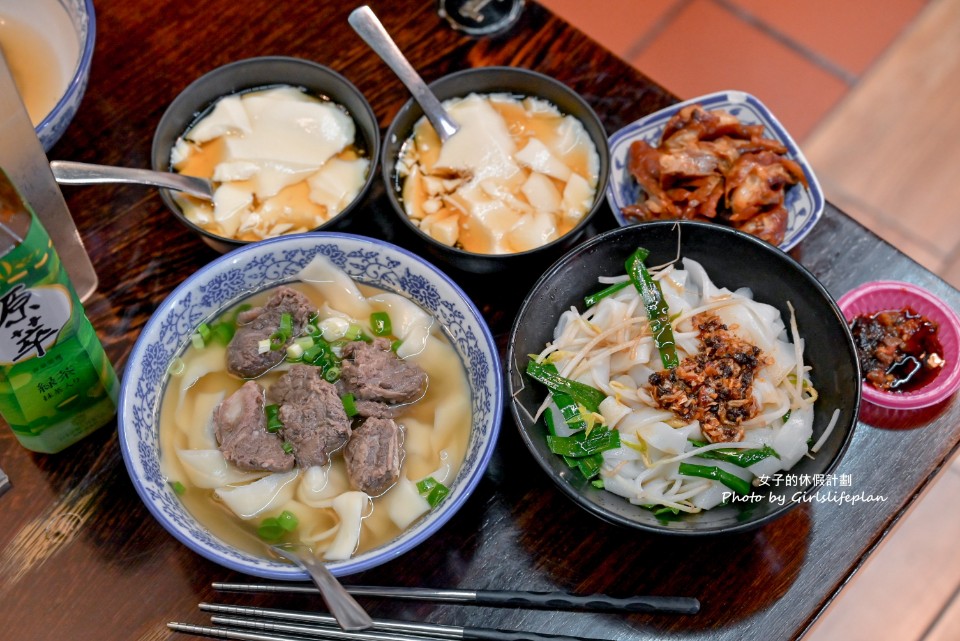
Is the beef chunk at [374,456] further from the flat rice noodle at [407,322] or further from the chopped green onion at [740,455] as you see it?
the chopped green onion at [740,455]

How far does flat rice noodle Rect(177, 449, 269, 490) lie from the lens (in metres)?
1.83

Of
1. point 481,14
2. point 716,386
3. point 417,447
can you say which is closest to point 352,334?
point 417,447

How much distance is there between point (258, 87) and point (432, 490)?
1172 mm

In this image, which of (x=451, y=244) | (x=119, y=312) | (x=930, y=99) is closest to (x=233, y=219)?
(x=119, y=312)

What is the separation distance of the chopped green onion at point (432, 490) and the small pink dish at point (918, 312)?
930 millimetres

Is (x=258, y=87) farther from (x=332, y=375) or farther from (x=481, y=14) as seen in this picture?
(x=332, y=375)

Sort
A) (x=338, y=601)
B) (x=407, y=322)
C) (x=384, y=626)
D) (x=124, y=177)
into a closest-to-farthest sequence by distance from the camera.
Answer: (x=338, y=601), (x=384, y=626), (x=407, y=322), (x=124, y=177)

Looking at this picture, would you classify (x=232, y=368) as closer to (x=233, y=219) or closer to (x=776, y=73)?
(x=233, y=219)

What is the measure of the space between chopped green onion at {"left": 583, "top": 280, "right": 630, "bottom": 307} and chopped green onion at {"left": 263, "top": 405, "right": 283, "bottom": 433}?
68cm

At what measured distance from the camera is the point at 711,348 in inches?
73.6

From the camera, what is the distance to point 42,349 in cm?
170

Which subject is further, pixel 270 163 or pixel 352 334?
pixel 270 163

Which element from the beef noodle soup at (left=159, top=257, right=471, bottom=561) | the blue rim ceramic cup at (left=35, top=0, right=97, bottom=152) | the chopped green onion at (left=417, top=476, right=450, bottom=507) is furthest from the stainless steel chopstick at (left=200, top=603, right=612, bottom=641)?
the blue rim ceramic cup at (left=35, top=0, right=97, bottom=152)

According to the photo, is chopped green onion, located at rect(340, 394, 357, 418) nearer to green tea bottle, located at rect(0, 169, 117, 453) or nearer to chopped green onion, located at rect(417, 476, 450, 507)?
chopped green onion, located at rect(417, 476, 450, 507)
